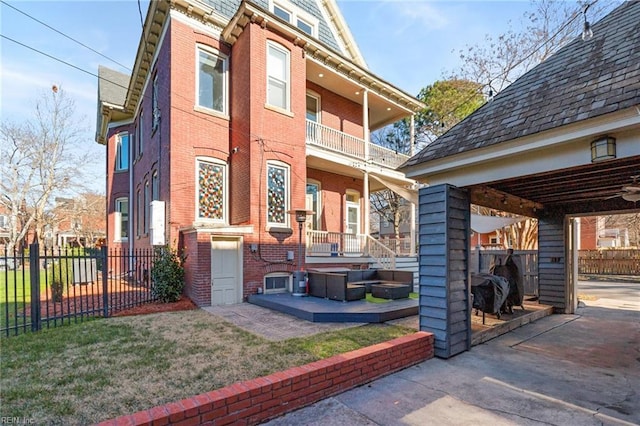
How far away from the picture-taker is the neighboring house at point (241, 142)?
369 inches

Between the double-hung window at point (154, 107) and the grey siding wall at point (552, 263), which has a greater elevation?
the double-hung window at point (154, 107)

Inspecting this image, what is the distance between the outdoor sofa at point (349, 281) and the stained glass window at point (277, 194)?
207cm

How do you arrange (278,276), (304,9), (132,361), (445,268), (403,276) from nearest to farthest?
(132,361), (445,268), (403,276), (278,276), (304,9)

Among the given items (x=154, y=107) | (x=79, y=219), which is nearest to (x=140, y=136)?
(x=154, y=107)

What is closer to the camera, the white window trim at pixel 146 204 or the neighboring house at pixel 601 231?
the white window trim at pixel 146 204

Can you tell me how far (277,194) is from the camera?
10406 mm

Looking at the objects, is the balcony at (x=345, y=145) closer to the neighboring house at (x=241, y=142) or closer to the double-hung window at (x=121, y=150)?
the neighboring house at (x=241, y=142)

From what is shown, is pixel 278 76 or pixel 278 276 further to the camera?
pixel 278 76

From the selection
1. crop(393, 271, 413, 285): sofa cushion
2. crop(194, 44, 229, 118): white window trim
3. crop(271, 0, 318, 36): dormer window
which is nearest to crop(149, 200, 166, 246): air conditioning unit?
crop(194, 44, 229, 118): white window trim

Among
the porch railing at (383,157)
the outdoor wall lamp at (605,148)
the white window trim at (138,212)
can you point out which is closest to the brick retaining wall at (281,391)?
the outdoor wall lamp at (605,148)

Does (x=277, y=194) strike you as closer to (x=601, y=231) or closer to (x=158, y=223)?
(x=158, y=223)

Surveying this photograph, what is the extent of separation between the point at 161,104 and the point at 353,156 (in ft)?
21.8

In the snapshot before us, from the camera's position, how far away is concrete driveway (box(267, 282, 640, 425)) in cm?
330

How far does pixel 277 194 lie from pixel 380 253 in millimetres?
4675
